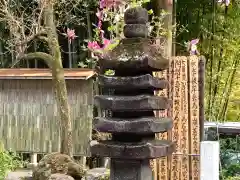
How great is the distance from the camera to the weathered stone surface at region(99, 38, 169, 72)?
428 cm

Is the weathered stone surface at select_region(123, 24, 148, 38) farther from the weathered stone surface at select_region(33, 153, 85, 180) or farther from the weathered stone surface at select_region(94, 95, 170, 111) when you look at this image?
the weathered stone surface at select_region(33, 153, 85, 180)

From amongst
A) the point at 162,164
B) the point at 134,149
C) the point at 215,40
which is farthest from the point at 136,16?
the point at 215,40

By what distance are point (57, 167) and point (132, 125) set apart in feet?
16.8

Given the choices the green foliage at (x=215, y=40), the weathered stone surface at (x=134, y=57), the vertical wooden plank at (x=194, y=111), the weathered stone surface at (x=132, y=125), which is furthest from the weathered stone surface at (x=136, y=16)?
the green foliage at (x=215, y=40)

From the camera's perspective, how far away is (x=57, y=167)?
914 cm

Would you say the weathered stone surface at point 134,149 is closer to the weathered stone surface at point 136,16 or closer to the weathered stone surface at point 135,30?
the weathered stone surface at point 135,30

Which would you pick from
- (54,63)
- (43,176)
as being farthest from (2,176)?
(54,63)

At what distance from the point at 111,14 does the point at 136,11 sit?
320 centimetres

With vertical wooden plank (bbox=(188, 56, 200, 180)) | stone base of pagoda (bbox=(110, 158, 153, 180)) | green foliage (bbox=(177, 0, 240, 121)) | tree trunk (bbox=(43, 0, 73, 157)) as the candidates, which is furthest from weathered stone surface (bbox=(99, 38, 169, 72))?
green foliage (bbox=(177, 0, 240, 121))

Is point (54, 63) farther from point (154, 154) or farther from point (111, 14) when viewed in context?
point (154, 154)

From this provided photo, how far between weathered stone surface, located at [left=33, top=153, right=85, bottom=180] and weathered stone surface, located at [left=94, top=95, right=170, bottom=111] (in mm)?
4899

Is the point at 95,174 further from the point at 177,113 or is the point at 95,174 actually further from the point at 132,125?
the point at 132,125

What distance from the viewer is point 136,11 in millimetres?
4344

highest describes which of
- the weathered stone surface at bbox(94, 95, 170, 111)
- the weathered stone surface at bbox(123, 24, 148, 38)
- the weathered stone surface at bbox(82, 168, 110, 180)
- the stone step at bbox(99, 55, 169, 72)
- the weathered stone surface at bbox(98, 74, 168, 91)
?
the weathered stone surface at bbox(123, 24, 148, 38)
